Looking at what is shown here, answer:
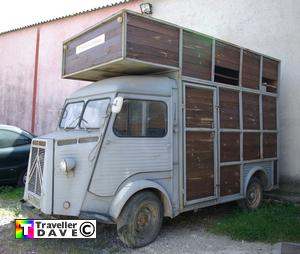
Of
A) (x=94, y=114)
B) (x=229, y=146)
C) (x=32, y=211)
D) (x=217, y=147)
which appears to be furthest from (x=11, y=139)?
(x=229, y=146)

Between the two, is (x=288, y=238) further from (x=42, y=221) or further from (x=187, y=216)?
(x=42, y=221)

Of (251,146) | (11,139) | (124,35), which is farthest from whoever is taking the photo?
(11,139)

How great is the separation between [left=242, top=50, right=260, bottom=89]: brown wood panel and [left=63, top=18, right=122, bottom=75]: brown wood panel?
278 centimetres

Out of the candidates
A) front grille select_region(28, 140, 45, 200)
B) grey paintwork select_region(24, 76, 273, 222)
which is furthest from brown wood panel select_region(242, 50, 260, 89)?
front grille select_region(28, 140, 45, 200)

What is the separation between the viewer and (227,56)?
6461mm

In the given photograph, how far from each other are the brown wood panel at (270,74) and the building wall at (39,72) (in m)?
5.17

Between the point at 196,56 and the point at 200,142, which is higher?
the point at 196,56

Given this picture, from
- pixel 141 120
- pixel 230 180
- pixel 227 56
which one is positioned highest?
pixel 227 56

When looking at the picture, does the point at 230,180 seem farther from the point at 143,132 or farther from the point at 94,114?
the point at 94,114

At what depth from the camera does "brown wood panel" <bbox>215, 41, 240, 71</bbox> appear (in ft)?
20.6

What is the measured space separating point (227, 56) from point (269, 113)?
1825 millimetres

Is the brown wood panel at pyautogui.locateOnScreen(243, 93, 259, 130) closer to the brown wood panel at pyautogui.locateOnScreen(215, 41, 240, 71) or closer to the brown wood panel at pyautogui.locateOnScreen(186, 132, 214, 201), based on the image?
the brown wood panel at pyautogui.locateOnScreen(215, 41, 240, 71)

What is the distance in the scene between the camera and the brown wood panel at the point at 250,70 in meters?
6.88

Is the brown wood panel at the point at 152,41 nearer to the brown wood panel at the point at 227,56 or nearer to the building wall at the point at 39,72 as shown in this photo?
the brown wood panel at the point at 227,56
